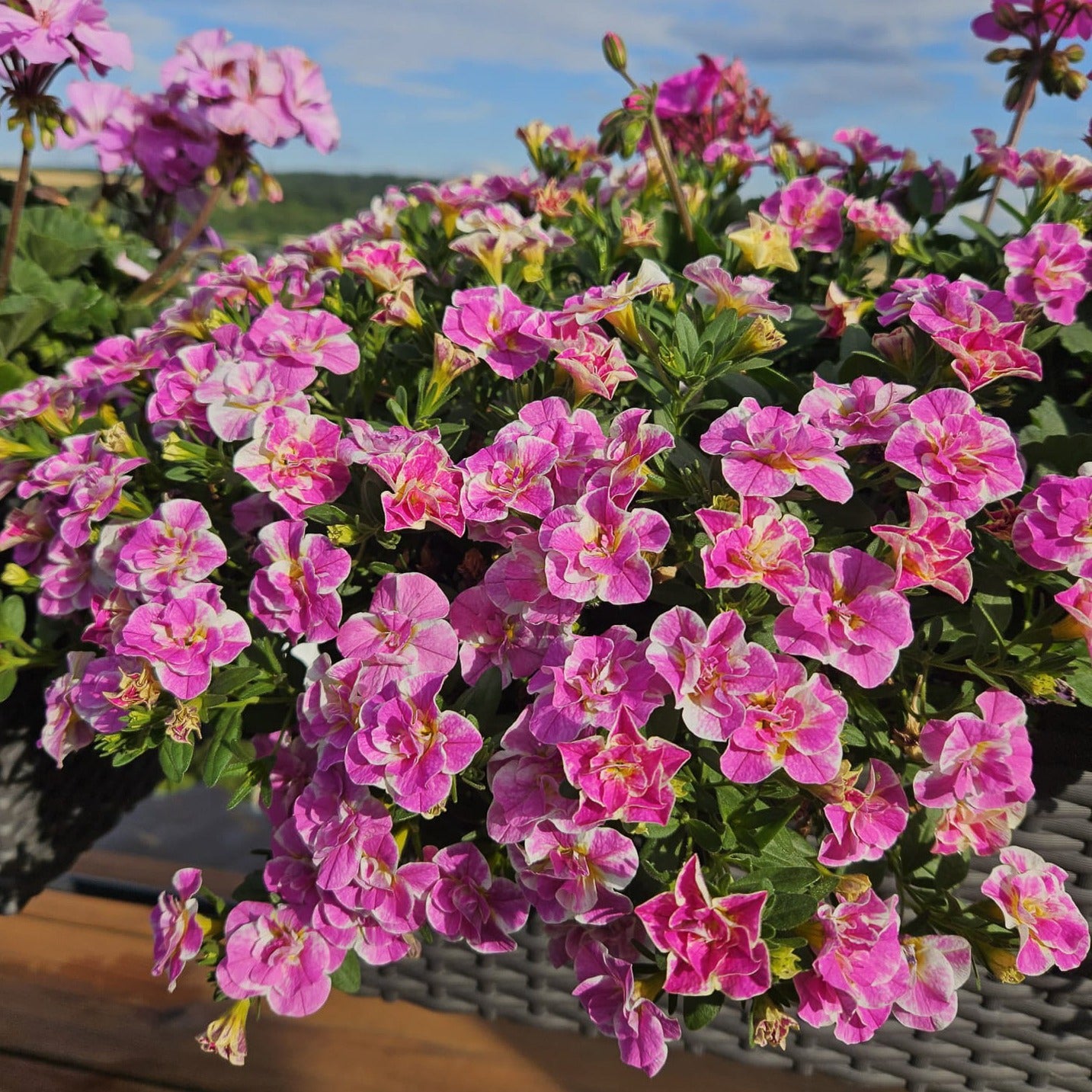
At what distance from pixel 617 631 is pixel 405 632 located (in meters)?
0.15

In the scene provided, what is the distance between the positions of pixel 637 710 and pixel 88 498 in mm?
484

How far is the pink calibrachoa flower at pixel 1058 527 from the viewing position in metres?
0.60

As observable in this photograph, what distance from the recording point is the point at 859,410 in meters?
0.66

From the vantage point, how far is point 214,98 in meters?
1.17

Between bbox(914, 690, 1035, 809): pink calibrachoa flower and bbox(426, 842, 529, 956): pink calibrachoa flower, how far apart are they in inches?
11.7

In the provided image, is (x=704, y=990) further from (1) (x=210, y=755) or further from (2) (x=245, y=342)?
(2) (x=245, y=342)

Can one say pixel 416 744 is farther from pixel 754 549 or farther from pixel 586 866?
pixel 754 549

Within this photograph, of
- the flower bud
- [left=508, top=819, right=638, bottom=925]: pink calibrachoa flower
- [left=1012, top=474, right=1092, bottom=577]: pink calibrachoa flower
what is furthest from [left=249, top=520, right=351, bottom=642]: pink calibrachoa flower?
the flower bud

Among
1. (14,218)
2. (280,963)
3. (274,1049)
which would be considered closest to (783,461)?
(280,963)

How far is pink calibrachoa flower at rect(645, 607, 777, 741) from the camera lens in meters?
0.57

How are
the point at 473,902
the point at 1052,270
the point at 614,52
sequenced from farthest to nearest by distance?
the point at 614,52 < the point at 1052,270 < the point at 473,902

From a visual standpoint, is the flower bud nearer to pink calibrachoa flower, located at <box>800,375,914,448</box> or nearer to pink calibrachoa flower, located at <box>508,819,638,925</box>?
pink calibrachoa flower, located at <box>800,375,914,448</box>

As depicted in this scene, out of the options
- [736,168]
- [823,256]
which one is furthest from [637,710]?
[736,168]

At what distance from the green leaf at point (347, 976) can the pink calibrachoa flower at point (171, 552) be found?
0.31 meters
